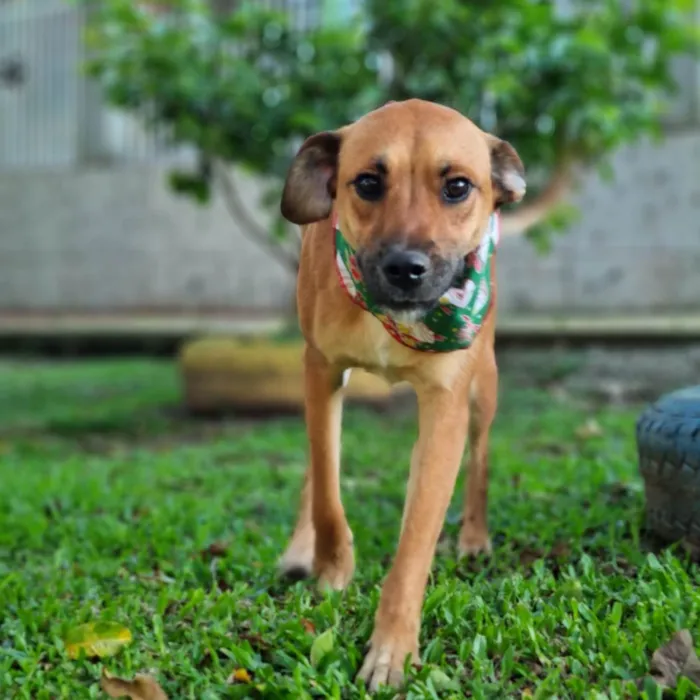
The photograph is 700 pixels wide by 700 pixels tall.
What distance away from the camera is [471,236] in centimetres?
238

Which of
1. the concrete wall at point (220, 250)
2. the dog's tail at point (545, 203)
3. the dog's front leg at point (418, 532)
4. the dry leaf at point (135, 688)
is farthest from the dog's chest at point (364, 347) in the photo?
the concrete wall at point (220, 250)

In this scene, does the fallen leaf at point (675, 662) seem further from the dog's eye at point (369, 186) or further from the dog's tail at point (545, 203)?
the dog's tail at point (545, 203)

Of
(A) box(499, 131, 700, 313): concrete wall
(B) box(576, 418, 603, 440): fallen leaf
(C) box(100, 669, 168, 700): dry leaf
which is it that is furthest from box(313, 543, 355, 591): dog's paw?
(A) box(499, 131, 700, 313): concrete wall

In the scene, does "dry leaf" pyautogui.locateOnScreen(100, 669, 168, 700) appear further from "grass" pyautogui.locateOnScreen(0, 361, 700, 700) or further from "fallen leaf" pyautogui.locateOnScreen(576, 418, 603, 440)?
"fallen leaf" pyautogui.locateOnScreen(576, 418, 603, 440)

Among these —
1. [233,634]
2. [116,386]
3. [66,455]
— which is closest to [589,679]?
[233,634]

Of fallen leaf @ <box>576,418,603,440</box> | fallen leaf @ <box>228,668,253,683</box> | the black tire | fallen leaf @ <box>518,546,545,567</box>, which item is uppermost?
the black tire

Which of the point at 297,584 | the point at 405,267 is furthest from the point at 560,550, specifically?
the point at 405,267

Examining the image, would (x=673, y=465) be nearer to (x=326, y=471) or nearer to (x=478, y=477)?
(x=478, y=477)

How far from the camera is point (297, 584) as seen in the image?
289 cm

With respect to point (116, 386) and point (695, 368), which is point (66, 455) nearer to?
point (116, 386)

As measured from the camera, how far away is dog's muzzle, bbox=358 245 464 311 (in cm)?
217

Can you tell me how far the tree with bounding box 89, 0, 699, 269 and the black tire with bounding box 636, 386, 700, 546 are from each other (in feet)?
10.8

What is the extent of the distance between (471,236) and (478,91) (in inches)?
164

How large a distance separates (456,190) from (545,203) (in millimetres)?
4672
